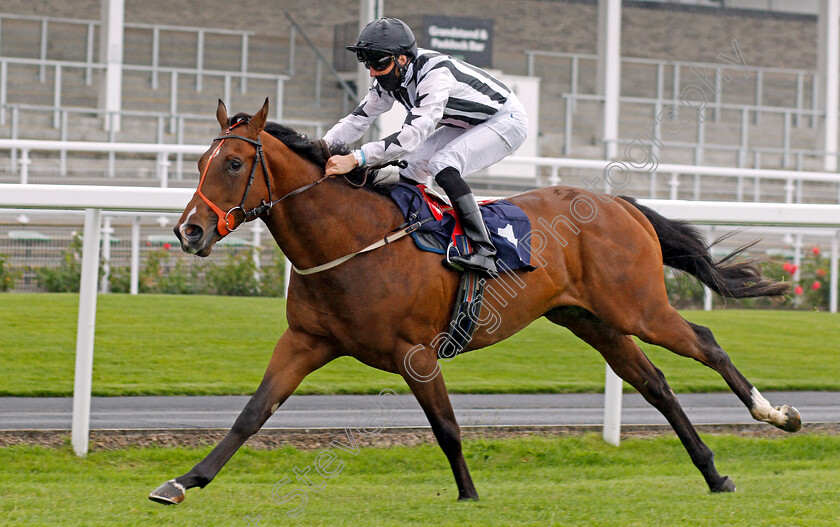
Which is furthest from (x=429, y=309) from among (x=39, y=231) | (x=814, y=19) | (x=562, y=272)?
(x=814, y=19)

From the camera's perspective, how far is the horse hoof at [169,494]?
11.4 feet

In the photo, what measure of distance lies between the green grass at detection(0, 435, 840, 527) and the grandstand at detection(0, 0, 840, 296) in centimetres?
597

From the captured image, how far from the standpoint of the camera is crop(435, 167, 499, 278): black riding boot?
3.94 m

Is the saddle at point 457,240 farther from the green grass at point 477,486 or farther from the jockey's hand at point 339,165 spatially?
the green grass at point 477,486

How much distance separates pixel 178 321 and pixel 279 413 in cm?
151

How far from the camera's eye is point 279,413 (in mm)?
5547

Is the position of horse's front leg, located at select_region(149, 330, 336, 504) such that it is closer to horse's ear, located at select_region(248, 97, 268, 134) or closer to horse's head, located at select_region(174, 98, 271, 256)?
horse's head, located at select_region(174, 98, 271, 256)

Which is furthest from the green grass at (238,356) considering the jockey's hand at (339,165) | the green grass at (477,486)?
the jockey's hand at (339,165)

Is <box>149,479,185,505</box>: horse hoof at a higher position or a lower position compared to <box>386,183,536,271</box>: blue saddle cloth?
lower

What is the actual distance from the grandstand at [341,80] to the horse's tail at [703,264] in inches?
228

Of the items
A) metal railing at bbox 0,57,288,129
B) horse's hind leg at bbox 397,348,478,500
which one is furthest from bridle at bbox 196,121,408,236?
metal railing at bbox 0,57,288,129

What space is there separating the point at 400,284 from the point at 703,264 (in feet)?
5.93

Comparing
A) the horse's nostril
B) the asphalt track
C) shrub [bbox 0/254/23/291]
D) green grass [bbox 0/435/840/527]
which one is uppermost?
the horse's nostril

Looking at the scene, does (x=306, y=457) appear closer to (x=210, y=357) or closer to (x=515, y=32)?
(x=210, y=357)
